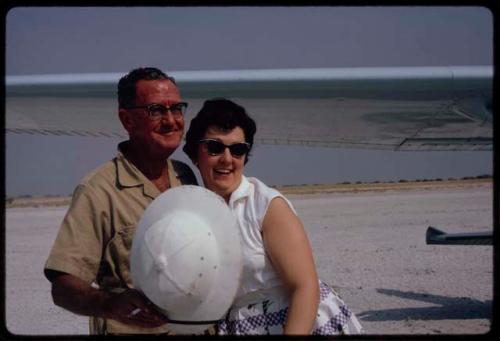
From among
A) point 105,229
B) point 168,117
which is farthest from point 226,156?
point 105,229

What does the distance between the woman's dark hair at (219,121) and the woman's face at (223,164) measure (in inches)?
0.8

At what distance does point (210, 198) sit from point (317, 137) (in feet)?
16.7

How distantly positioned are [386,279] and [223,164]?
6.45 meters

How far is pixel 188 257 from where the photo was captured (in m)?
1.92

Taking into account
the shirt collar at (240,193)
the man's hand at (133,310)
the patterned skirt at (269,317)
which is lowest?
the patterned skirt at (269,317)

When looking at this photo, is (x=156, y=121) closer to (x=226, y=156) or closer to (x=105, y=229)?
(x=226, y=156)

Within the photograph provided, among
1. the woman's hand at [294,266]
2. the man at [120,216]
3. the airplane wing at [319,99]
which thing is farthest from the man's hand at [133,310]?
the airplane wing at [319,99]

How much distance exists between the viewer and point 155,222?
6.47ft

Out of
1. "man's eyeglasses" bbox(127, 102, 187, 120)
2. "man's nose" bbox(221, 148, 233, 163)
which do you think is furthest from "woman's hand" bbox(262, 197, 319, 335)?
"man's eyeglasses" bbox(127, 102, 187, 120)

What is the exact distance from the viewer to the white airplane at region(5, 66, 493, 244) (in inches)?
196

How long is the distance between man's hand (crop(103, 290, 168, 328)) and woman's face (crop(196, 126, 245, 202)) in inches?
18.6

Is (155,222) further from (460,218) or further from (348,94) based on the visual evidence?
(460,218)

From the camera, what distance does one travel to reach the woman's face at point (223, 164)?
2213mm

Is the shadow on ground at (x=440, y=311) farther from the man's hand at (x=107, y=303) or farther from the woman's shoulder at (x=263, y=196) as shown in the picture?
the man's hand at (x=107, y=303)
